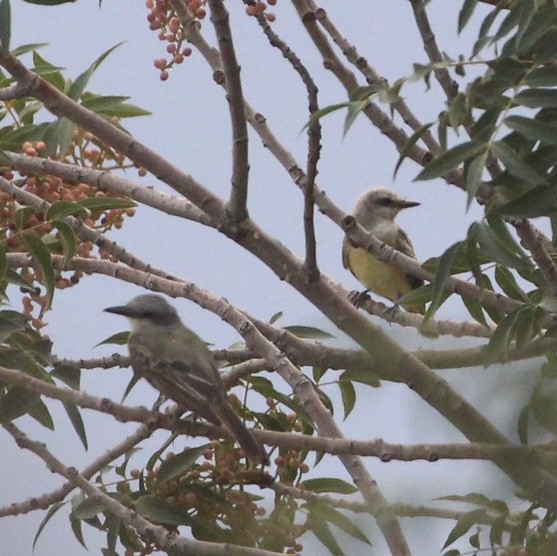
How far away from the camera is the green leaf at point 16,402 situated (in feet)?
8.32

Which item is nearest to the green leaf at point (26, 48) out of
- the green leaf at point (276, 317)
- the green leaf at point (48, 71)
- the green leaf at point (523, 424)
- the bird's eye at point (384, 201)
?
the green leaf at point (48, 71)

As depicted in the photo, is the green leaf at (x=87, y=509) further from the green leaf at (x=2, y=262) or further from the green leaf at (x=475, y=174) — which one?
the green leaf at (x=475, y=174)

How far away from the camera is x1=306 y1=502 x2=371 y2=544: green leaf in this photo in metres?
1.09

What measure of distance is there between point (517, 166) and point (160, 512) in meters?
1.42

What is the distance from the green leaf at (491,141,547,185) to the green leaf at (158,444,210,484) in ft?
4.32

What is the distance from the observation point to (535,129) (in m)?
1.67

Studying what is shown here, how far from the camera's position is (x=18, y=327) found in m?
2.72

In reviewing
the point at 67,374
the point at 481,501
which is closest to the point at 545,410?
the point at 481,501

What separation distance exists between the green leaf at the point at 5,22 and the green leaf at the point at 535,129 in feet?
3.43

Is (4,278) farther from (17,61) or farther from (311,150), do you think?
(311,150)

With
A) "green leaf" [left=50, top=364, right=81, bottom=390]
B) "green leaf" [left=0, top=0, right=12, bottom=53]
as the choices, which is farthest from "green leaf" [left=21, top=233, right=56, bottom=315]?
"green leaf" [left=0, top=0, right=12, bottom=53]

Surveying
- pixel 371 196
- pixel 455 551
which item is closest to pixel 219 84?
pixel 455 551

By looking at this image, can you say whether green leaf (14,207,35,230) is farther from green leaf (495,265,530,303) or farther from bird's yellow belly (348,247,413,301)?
bird's yellow belly (348,247,413,301)

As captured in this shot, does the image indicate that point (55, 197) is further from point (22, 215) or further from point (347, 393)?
point (347, 393)
